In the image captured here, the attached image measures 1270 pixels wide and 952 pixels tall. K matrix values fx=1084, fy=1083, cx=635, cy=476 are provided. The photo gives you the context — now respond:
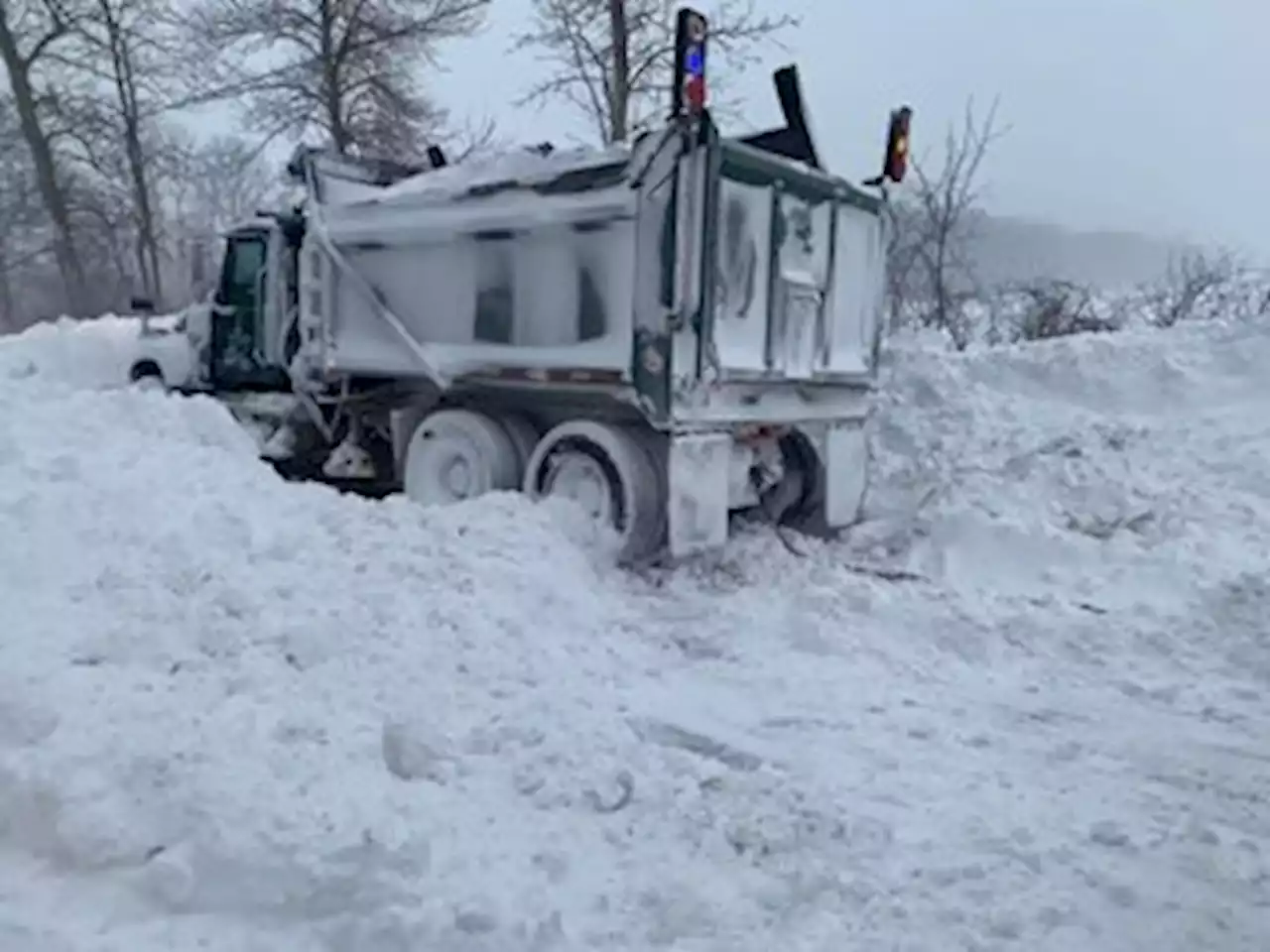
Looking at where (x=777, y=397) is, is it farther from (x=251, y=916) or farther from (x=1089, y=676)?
(x=251, y=916)

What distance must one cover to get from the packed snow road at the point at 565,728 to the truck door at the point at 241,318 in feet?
11.8

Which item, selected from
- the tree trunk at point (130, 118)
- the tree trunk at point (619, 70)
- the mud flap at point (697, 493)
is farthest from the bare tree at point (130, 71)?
the mud flap at point (697, 493)

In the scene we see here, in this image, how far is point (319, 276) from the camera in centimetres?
829

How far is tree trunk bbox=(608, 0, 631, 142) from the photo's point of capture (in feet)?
65.0

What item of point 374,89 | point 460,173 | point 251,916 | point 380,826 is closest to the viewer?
point 251,916

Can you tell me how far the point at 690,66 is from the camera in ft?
20.4

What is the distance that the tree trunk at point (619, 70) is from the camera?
19797 millimetres

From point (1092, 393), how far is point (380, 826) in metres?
10.6

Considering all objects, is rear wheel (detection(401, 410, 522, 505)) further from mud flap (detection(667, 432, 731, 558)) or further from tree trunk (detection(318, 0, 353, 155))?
tree trunk (detection(318, 0, 353, 155))

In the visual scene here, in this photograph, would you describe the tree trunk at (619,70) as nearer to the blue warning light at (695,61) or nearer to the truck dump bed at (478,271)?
the truck dump bed at (478,271)

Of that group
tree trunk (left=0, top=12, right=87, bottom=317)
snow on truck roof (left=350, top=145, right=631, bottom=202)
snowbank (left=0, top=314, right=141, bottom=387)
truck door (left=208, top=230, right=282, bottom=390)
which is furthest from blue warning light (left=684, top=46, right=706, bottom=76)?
tree trunk (left=0, top=12, right=87, bottom=317)

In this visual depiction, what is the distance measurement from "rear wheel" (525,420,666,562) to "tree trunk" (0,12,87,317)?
21.5 m

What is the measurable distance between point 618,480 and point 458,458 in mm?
1463

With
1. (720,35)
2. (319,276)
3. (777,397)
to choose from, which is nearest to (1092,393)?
(777,397)
